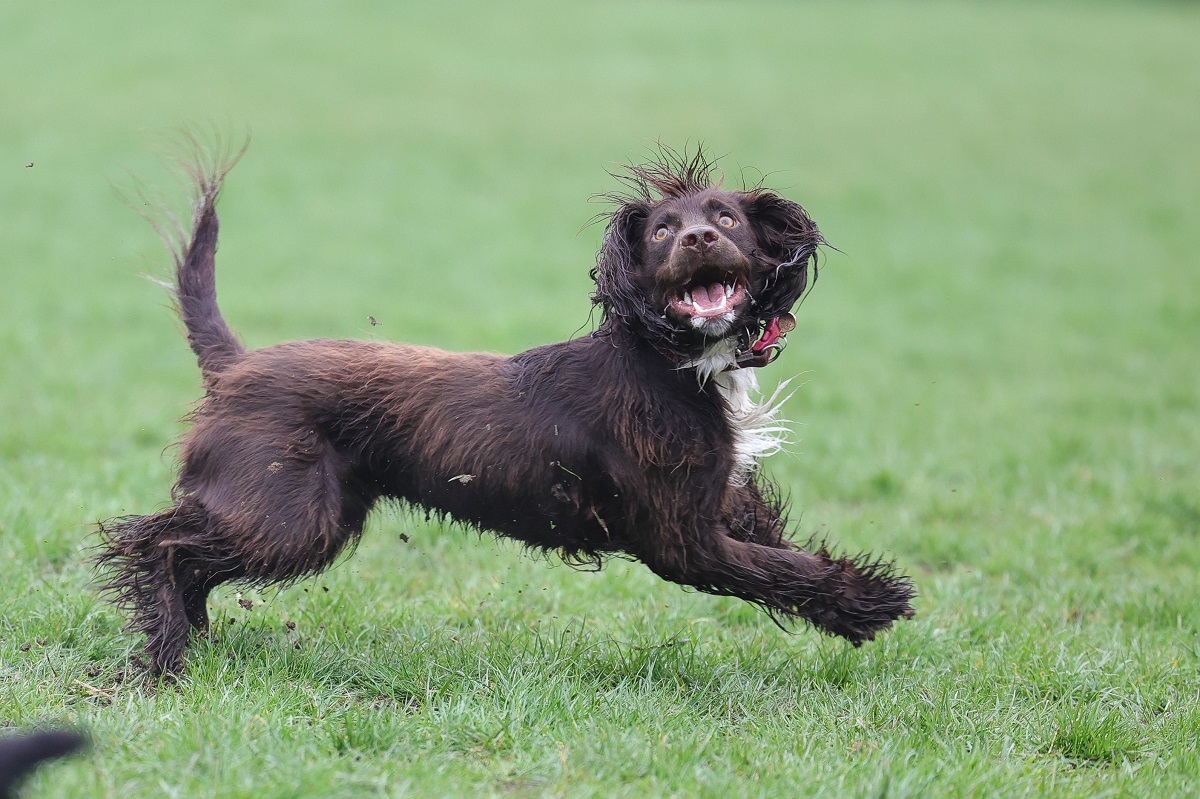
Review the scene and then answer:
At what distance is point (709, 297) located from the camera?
4.27m

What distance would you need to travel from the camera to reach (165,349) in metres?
11.2

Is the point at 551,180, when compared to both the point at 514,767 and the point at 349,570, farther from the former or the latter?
the point at 514,767

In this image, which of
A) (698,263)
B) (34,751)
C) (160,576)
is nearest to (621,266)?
(698,263)

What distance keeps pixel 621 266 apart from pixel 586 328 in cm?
640

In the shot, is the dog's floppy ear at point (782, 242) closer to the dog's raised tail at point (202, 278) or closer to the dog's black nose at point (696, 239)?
the dog's black nose at point (696, 239)

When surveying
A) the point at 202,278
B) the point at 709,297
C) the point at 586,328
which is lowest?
the point at 586,328

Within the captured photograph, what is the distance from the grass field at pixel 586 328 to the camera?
403 cm

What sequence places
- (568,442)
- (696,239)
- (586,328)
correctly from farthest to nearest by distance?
(586,328) → (568,442) → (696,239)

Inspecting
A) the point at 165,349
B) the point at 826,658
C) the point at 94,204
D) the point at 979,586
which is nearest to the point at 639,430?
the point at 826,658

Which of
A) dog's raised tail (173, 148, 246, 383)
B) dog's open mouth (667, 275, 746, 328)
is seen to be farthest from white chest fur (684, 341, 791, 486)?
dog's raised tail (173, 148, 246, 383)

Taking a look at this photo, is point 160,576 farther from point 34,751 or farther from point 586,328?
point 586,328

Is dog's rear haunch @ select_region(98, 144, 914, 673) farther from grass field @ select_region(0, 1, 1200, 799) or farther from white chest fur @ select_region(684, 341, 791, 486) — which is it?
grass field @ select_region(0, 1, 1200, 799)

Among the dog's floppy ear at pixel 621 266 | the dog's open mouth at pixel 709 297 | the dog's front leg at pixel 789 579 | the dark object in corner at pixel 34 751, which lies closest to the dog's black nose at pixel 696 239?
the dog's open mouth at pixel 709 297

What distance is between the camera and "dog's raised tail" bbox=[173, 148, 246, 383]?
4.79 metres
